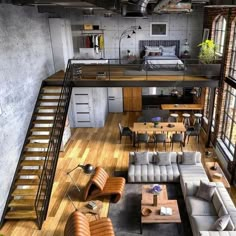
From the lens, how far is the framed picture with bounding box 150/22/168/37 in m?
13.3

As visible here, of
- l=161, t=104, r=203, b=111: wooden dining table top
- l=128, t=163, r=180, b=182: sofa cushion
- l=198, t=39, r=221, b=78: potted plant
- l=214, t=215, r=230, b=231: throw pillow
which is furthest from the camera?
l=161, t=104, r=203, b=111: wooden dining table top

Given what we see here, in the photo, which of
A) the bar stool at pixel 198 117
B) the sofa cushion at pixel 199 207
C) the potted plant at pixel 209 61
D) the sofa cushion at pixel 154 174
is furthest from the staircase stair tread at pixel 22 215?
the bar stool at pixel 198 117

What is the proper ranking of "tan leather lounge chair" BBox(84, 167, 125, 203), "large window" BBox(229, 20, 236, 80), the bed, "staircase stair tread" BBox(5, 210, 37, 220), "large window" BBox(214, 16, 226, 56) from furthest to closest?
the bed < "large window" BBox(214, 16, 226, 56) < "large window" BBox(229, 20, 236, 80) < "tan leather lounge chair" BBox(84, 167, 125, 203) < "staircase stair tread" BBox(5, 210, 37, 220)

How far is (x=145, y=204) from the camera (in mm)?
6840

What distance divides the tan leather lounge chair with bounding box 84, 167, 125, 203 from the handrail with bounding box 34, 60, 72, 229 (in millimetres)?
1150

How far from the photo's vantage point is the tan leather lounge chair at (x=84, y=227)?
→ 552 cm

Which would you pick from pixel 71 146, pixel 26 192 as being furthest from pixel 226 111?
pixel 26 192

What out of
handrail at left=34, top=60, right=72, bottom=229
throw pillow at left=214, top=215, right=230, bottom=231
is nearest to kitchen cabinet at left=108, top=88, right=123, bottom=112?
handrail at left=34, top=60, right=72, bottom=229

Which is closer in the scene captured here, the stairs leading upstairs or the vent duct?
the vent duct

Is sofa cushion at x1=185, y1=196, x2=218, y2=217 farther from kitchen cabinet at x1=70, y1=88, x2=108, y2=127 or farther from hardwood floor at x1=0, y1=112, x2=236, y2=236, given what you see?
kitchen cabinet at x1=70, y1=88, x2=108, y2=127

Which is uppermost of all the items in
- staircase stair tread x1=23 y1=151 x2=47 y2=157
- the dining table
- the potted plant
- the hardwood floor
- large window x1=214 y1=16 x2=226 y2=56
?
large window x1=214 y1=16 x2=226 y2=56

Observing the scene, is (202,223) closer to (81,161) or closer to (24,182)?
(24,182)

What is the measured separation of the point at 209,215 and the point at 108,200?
289 centimetres

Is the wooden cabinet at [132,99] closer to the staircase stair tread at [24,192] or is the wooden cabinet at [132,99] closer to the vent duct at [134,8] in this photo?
the staircase stair tread at [24,192]
